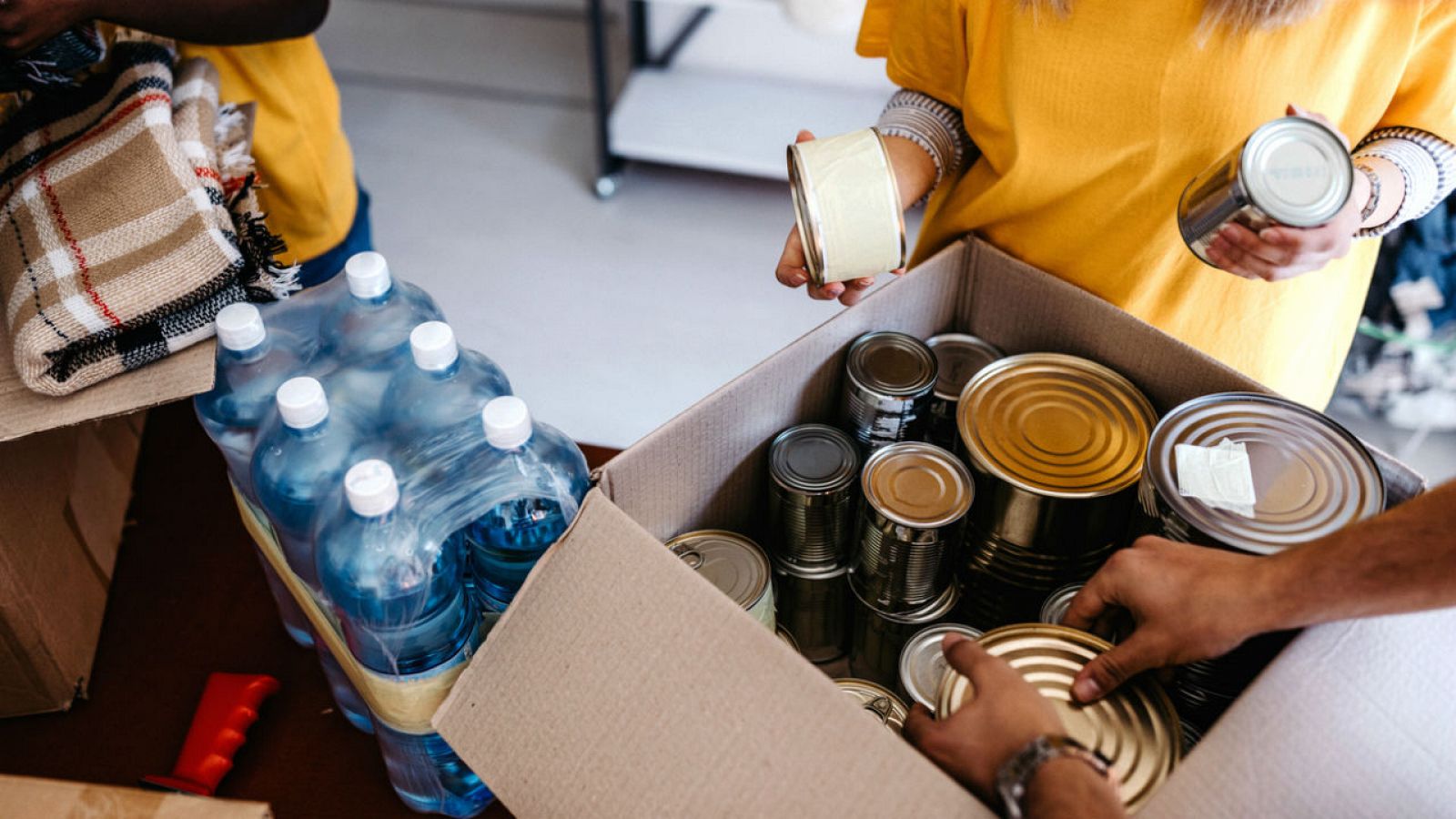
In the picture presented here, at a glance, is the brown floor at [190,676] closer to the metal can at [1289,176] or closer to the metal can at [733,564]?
the metal can at [733,564]

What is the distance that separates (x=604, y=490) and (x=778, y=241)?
231cm

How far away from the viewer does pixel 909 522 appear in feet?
2.98

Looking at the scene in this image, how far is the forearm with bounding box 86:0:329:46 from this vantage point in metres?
1.14

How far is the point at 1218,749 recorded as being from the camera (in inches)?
26.2

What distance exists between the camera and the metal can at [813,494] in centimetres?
99

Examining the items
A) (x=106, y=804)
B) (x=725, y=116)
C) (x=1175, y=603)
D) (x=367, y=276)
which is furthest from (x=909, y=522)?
(x=725, y=116)

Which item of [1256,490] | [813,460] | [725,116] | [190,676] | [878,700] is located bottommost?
[725,116]

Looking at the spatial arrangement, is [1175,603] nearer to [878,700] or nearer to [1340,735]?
[1340,735]

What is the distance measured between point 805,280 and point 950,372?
0.21 m

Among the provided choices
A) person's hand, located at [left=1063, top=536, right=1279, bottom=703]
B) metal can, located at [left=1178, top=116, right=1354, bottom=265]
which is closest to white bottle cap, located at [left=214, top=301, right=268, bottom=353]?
person's hand, located at [left=1063, top=536, right=1279, bottom=703]

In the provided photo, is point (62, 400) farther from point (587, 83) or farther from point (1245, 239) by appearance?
point (587, 83)

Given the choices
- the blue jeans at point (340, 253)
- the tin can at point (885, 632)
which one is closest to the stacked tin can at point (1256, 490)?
the tin can at point (885, 632)

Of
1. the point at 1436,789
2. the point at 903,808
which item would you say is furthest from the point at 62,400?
the point at 1436,789

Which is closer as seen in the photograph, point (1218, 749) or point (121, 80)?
point (1218, 749)
